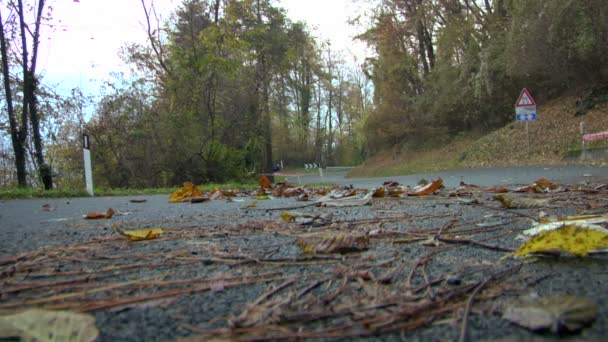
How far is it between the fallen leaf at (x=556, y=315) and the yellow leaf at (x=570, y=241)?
0.49 meters

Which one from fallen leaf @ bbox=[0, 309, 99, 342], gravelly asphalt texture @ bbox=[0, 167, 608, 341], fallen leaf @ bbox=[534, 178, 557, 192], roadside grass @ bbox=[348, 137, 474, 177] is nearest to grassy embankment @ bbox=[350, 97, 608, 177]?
roadside grass @ bbox=[348, 137, 474, 177]

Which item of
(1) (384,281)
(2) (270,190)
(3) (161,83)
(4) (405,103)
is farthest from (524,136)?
(1) (384,281)

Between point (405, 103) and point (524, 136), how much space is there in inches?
388

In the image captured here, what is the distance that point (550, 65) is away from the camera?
1842cm

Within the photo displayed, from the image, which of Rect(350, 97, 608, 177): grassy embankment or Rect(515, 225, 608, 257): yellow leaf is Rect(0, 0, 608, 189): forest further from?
Rect(515, 225, 608, 257): yellow leaf

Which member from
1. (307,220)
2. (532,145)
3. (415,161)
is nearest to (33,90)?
(307,220)

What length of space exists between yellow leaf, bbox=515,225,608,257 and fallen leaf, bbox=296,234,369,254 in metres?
0.58

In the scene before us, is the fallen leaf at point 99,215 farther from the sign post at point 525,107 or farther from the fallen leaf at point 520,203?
the sign post at point 525,107

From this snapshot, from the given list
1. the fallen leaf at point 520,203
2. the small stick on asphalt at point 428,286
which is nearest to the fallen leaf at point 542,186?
the fallen leaf at point 520,203

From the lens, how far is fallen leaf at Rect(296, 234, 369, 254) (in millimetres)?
1667

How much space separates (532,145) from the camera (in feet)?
58.4

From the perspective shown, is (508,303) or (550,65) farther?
(550,65)

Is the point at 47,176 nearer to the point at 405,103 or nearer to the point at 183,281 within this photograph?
the point at 183,281

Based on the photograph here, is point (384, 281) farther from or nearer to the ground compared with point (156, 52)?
nearer to the ground
